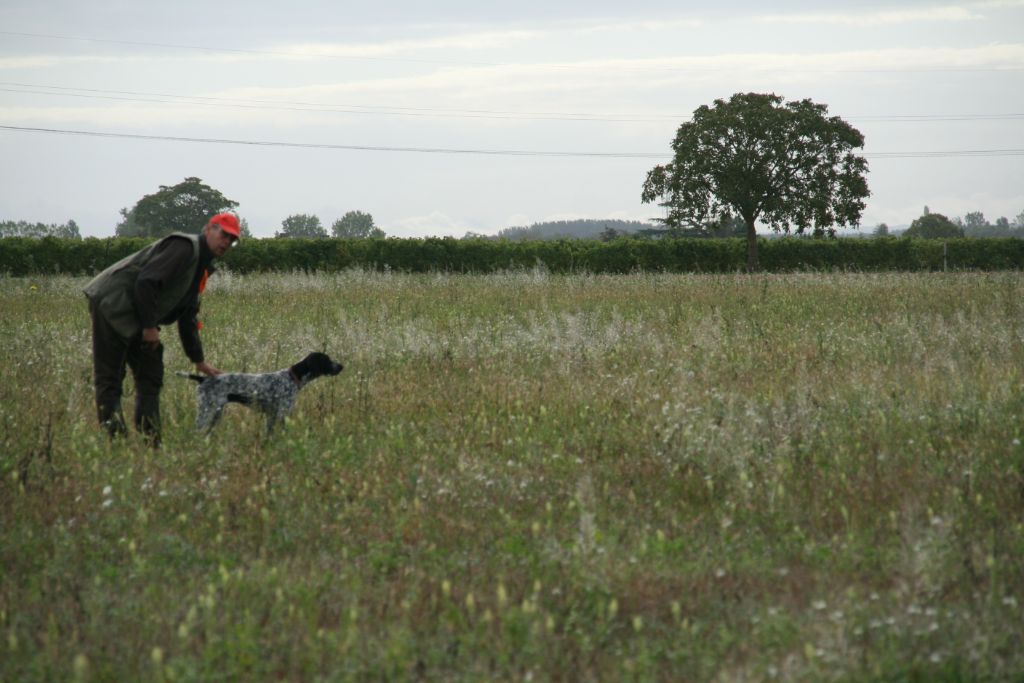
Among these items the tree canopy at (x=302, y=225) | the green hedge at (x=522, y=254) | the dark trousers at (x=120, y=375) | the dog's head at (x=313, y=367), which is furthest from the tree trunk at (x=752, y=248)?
the tree canopy at (x=302, y=225)

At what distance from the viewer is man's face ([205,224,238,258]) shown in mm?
7281

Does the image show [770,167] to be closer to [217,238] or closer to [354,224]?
[217,238]

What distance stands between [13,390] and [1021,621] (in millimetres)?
8485

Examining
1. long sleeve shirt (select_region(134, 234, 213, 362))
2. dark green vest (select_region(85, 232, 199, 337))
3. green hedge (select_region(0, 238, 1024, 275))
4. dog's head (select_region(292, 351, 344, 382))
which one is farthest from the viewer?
green hedge (select_region(0, 238, 1024, 275))

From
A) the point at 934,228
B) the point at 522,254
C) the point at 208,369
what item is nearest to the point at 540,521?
the point at 208,369

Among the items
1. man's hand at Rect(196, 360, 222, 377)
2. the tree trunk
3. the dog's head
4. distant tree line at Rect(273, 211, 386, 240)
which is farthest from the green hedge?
distant tree line at Rect(273, 211, 386, 240)

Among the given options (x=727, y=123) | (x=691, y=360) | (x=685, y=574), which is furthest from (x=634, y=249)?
(x=685, y=574)

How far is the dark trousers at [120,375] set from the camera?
7.35m

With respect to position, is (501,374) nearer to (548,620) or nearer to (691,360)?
(691,360)

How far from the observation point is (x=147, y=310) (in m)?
7.04

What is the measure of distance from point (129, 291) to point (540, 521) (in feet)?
12.0

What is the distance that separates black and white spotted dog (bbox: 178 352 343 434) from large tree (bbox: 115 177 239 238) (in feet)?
322

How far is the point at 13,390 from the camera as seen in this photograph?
360 inches

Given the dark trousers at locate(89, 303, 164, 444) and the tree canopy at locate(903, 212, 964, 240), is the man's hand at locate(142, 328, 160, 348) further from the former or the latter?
the tree canopy at locate(903, 212, 964, 240)
